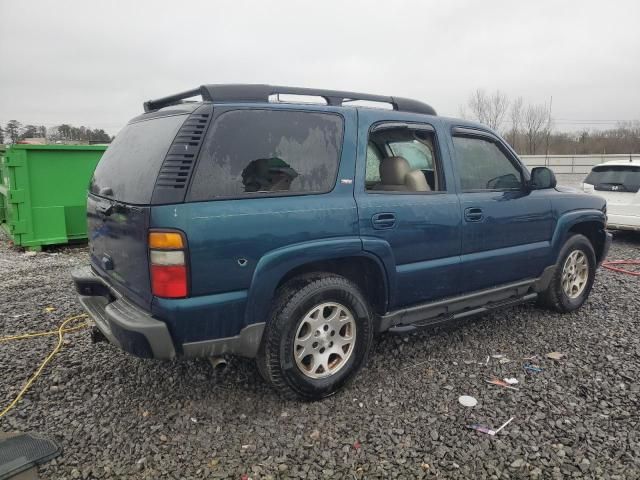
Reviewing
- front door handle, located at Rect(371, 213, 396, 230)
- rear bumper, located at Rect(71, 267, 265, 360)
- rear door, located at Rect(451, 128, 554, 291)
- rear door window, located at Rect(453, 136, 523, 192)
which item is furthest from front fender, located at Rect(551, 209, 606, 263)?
rear bumper, located at Rect(71, 267, 265, 360)

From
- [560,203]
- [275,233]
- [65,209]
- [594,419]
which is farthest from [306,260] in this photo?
[65,209]

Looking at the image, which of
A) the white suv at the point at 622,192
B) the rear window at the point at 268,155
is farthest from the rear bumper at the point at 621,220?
the rear window at the point at 268,155

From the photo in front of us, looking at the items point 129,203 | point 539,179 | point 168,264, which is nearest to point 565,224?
point 539,179

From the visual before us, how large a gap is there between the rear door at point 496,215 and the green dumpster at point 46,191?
620 cm

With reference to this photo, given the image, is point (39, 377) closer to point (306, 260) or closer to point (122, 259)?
point (122, 259)

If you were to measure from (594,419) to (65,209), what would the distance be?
7.75 meters

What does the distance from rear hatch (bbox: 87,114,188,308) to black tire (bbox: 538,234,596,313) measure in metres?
3.61

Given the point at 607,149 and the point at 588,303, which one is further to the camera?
the point at 607,149

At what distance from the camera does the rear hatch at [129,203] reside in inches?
100

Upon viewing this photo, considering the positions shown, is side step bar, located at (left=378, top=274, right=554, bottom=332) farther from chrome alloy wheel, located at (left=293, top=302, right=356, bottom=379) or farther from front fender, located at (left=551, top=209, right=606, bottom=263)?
chrome alloy wheel, located at (left=293, top=302, right=356, bottom=379)

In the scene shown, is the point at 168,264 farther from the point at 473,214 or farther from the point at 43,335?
the point at 43,335

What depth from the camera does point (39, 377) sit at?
3361mm

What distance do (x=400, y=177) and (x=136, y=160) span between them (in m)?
1.84

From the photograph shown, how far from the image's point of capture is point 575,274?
4.74 meters
